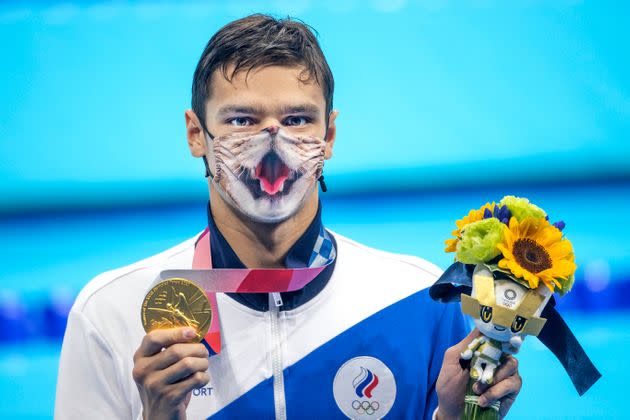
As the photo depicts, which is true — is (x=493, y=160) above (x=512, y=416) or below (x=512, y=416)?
above

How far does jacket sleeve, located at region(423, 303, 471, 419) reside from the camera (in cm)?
263

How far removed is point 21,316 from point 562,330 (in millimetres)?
2945

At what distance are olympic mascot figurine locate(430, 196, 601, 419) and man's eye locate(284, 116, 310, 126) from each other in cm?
52

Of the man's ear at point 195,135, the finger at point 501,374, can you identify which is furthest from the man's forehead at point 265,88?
the finger at point 501,374

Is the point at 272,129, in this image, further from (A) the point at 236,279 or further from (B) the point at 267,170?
(A) the point at 236,279

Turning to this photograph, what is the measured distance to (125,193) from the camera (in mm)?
4984

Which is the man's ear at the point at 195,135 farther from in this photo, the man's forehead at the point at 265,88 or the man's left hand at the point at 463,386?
the man's left hand at the point at 463,386

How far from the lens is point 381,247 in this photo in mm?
4496

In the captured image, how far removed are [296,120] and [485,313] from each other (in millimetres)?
696

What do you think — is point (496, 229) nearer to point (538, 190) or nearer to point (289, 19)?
point (289, 19)

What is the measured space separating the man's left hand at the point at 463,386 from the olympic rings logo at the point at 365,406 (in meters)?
0.21

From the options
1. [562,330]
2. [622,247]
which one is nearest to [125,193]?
[622,247]

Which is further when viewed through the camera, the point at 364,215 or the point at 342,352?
the point at 364,215

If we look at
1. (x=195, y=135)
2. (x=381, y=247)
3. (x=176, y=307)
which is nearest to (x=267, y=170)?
(x=195, y=135)
